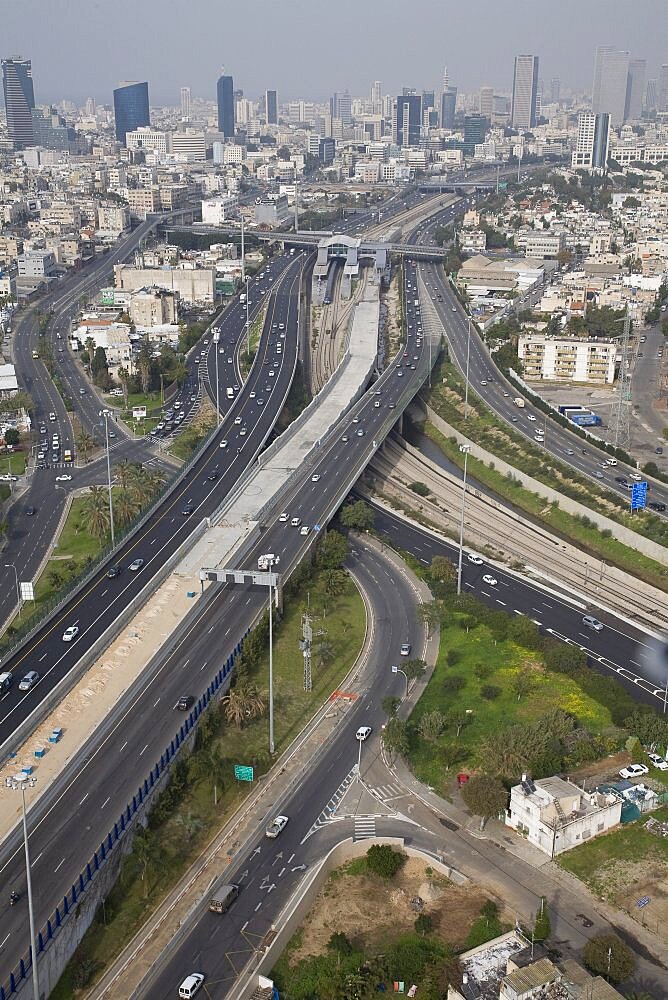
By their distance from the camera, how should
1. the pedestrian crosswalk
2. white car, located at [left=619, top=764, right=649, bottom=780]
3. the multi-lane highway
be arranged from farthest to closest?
1. the multi-lane highway
2. white car, located at [left=619, top=764, right=649, bottom=780]
3. the pedestrian crosswalk

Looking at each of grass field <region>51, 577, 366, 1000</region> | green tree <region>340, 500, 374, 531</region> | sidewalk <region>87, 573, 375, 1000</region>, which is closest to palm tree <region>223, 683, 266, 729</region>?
grass field <region>51, 577, 366, 1000</region>

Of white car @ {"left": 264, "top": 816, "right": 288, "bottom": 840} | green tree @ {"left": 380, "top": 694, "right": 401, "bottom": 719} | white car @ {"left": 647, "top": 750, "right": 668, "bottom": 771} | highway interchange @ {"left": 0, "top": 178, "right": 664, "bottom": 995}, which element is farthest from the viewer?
green tree @ {"left": 380, "top": 694, "right": 401, "bottom": 719}

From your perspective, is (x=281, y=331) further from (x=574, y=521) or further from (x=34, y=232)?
(x=34, y=232)

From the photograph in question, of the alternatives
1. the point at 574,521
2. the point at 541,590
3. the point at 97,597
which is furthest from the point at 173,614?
the point at 574,521

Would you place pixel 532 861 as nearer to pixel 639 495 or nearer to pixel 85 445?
pixel 639 495

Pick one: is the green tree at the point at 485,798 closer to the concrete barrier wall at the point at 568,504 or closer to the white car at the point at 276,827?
the white car at the point at 276,827

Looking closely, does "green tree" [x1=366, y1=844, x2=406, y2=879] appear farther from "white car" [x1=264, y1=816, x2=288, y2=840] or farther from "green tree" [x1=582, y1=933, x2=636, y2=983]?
"green tree" [x1=582, y1=933, x2=636, y2=983]

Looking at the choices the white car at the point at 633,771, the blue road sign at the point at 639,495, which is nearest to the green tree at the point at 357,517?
the blue road sign at the point at 639,495
